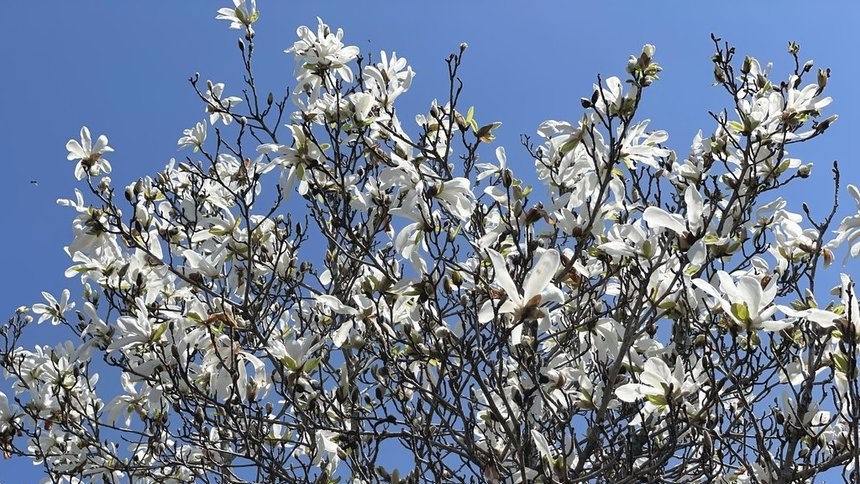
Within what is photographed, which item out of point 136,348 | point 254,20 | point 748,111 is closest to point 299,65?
point 254,20

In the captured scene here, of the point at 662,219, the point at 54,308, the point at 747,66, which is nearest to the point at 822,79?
the point at 747,66

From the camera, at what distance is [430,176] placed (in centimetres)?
289

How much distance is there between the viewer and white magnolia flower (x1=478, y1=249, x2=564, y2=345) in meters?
2.07

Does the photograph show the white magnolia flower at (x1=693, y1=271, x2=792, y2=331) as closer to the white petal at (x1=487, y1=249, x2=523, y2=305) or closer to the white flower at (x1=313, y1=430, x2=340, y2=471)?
the white petal at (x1=487, y1=249, x2=523, y2=305)

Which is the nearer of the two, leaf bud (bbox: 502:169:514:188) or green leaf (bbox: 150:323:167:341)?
green leaf (bbox: 150:323:167:341)

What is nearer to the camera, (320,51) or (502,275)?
(502,275)

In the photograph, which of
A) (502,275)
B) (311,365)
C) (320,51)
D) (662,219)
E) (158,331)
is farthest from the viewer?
(320,51)

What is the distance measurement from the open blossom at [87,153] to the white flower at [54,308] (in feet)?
3.79

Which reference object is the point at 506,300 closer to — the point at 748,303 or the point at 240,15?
the point at 748,303

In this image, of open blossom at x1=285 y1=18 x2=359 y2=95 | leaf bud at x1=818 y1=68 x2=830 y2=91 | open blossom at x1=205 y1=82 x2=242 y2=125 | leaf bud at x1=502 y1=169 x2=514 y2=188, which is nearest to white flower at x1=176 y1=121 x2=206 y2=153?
open blossom at x1=205 y1=82 x2=242 y2=125

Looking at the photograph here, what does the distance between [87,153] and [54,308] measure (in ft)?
4.27

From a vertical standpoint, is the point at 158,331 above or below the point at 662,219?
above

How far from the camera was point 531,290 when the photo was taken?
2139 mm

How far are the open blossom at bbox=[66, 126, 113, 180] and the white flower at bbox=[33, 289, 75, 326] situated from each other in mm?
1157
